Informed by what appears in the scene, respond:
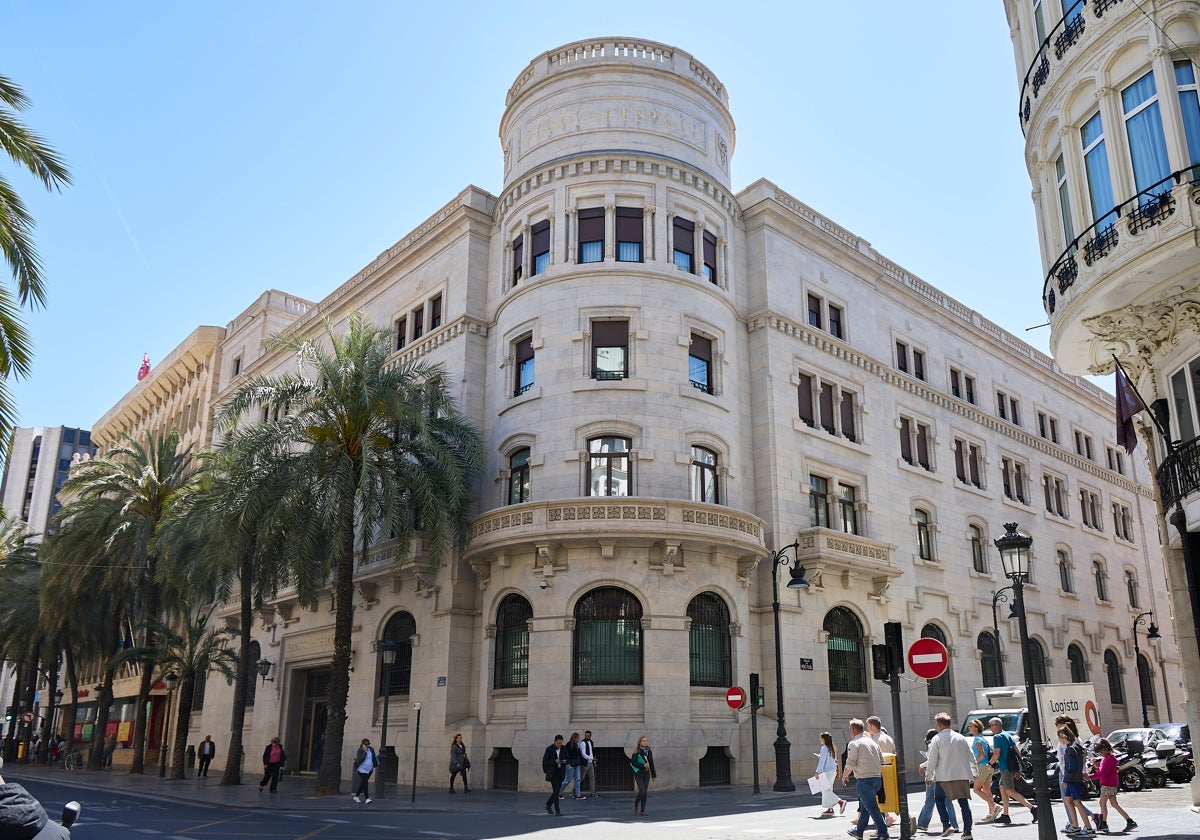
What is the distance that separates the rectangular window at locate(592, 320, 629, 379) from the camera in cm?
2831

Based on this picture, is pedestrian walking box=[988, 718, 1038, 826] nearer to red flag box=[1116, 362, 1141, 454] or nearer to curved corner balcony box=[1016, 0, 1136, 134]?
red flag box=[1116, 362, 1141, 454]

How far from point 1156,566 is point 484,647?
41.8 m

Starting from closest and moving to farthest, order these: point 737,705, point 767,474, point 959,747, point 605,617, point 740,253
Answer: point 959,747 → point 737,705 → point 605,617 → point 767,474 → point 740,253

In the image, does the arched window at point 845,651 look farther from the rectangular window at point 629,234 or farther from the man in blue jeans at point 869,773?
the man in blue jeans at point 869,773

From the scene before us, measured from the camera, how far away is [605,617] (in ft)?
84.7

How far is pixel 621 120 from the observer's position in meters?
30.4

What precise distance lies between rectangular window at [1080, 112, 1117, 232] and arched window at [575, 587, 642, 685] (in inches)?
605

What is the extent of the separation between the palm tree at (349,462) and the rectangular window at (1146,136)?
17.7m

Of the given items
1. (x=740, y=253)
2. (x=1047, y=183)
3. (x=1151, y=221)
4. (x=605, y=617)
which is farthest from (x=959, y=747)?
(x=740, y=253)

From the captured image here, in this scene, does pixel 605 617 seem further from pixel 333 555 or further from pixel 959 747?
pixel 959 747

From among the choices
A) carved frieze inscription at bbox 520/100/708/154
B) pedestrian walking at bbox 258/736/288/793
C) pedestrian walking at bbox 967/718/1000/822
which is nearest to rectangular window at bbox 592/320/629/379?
carved frieze inscription at bbox 520/100/708/154

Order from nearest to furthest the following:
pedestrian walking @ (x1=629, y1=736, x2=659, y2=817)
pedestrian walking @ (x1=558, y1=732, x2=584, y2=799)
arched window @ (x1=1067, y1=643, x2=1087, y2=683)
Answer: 1. pedestrian walking @ (x1=629, y1=736, x2=659, y2=817)
2. pedestrian walking @ (x1=558, y1=732, x2=584, y2=799)
3. arched window @ (x1=1067, y1=643, x2=1087, y2=683)

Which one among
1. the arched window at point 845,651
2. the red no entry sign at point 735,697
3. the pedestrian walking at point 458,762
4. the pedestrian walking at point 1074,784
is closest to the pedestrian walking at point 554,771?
the pedestrian walking at point 458,762

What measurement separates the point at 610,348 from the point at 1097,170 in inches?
608
